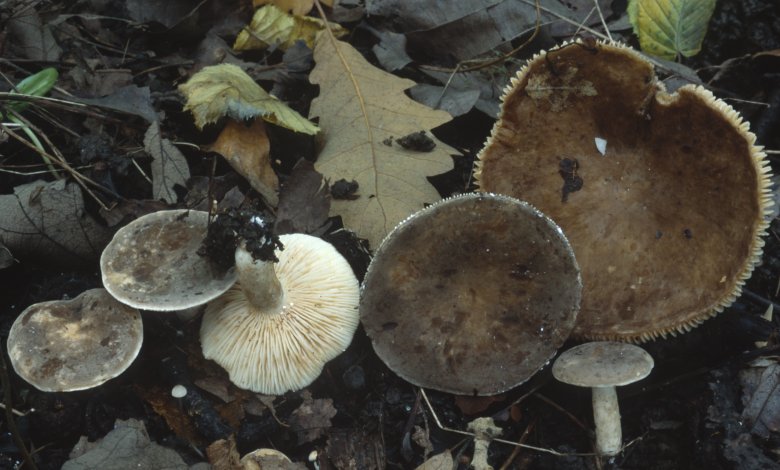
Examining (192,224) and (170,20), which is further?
(170,20)

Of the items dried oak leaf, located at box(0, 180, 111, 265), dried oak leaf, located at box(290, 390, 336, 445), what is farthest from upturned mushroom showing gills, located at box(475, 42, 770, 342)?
dried oak leaf, located at box(0, 180, 111, 265)

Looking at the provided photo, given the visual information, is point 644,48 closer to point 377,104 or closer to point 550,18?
point 550,18

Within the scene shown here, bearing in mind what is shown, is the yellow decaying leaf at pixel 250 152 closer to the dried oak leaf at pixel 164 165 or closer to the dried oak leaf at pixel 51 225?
the dried oak leaf at pixel 164 165

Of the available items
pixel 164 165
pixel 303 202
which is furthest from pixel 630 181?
pixel 164 165

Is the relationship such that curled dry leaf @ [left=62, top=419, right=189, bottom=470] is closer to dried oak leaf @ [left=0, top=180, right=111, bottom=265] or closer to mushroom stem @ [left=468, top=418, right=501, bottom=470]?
dried oak leaf @ [left=0, top=180, right=111, bottom=265]

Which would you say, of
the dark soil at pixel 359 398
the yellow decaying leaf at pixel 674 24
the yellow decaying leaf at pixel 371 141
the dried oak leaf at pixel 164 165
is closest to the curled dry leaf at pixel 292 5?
the yellow decaying leaf at pixel 371 141

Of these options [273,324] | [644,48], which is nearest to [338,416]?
[273,324]

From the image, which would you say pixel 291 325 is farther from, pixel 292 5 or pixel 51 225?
pixel 292 5
